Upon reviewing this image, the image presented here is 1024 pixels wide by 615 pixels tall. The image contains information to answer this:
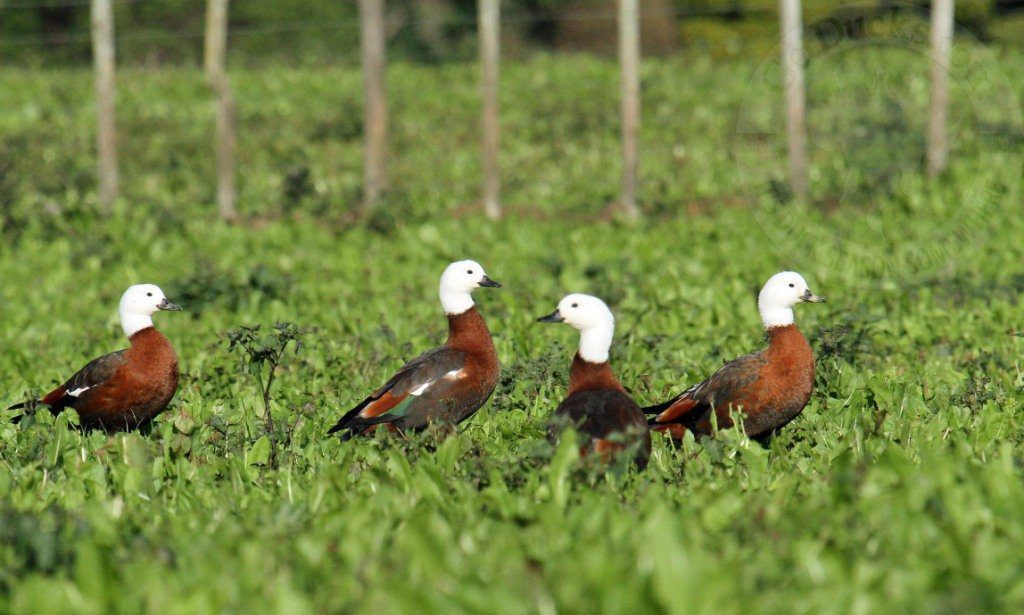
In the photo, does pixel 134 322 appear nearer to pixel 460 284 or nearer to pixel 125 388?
pixel 125 388

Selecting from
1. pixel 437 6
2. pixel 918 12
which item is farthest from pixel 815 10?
pixel 437 6

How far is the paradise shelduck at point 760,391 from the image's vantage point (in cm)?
657

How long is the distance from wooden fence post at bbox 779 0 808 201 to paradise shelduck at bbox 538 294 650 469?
1158 cm

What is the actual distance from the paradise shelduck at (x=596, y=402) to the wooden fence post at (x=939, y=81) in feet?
40.1

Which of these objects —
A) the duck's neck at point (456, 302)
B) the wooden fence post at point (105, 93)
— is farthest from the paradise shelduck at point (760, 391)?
the wooden fence post at point (105, 93)

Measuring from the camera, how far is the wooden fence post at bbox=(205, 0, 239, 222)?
58.2 ft

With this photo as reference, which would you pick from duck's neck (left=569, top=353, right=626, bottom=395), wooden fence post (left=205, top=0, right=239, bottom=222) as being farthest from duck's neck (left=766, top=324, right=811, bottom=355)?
wooden fence post (left=205, top=0, right=239, bottom=222)

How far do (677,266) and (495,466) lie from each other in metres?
8.11

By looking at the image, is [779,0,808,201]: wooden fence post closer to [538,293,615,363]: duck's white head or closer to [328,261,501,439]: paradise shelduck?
[328,261,501,439]: paradise shelduck

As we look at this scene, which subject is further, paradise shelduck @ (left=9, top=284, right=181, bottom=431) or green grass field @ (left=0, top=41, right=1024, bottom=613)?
paradise shelduck @ (left=9, top=284, right=181, bottom=431)

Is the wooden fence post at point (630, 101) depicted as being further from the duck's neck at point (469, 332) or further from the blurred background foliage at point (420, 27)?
the duck's neck at point (469, 332)

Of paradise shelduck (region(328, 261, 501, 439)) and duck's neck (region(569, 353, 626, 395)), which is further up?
duck's neck (region(569, 353, 626, 395))

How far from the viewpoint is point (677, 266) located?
13305 mm

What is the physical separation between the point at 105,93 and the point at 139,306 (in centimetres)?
1084
